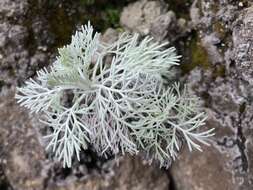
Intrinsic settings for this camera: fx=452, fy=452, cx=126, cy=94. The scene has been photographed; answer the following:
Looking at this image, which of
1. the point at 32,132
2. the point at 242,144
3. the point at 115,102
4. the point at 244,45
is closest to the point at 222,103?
the point at 242,144

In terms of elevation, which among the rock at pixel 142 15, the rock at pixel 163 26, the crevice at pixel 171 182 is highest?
the rock at pixel 142 15

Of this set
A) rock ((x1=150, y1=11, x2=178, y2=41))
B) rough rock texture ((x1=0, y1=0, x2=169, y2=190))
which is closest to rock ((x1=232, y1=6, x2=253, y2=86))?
rock ((x1=150, y1=11, x2=178, y2=41))

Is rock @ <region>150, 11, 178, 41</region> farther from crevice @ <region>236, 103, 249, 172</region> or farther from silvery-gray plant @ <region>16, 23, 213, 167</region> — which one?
crevice @ <region>236, 103, 249, 172</region>

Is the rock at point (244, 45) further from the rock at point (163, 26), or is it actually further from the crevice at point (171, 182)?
the crevice at point (171, 182)

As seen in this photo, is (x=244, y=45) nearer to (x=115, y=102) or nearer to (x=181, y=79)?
(x=181, y=79)

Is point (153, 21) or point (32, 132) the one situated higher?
point (153, 21)

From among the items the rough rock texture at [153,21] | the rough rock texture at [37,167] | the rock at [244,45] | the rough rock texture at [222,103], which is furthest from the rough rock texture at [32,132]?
the rock at [244,45]
